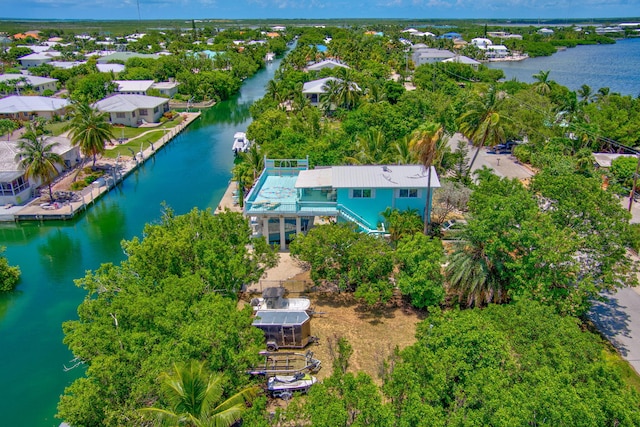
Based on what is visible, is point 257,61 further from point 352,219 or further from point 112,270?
point 112,270

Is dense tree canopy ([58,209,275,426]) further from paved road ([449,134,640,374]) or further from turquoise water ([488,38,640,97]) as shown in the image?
turquoise water ([488,38,640,97])

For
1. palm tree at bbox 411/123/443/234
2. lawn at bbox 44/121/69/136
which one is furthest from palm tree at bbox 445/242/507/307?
lawn at bbox 44/121/69/136

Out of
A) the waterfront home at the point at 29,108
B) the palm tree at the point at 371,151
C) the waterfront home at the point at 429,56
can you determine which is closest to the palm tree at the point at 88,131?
the waterfront home at the point at 29,108

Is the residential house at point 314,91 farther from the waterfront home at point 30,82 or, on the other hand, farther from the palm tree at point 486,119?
the waterfront home at point 30,82

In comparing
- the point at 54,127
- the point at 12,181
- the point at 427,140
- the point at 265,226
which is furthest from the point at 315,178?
the point at 54,127

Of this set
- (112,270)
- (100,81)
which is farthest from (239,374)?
(100,81)

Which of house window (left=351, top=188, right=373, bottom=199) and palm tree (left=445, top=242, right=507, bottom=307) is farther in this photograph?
house window (left=351, top=188, right=373, bottom=199)
